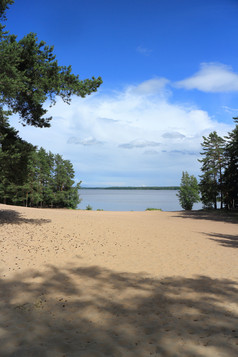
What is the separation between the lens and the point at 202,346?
12.2ft

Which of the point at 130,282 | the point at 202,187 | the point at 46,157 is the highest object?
the point at 46,157

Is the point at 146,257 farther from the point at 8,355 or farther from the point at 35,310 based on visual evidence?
the point at 8,355

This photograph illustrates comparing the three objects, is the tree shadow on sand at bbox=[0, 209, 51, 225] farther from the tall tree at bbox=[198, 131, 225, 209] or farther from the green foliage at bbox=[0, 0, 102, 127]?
the tall tree at bbox=[198, 131, 225, 209]

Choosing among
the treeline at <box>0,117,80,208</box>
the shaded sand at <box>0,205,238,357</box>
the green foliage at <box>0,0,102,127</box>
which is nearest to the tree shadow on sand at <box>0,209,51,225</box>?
the shaded sand at <box>0,205,238,357</box>

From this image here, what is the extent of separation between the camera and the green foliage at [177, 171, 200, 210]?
5097 cm

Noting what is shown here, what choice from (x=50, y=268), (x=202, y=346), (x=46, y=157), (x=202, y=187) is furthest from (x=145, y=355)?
(x=46, y=157)

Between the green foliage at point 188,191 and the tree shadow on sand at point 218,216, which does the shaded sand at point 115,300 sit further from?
the green foliage at point 188,191

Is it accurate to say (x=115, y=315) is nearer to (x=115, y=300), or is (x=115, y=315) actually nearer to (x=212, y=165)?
(x=115, y=300)

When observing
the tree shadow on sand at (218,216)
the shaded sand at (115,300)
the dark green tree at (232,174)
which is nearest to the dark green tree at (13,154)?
the shaded sand at (115,300)

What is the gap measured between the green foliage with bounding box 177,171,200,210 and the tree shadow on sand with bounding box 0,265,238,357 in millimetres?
45730

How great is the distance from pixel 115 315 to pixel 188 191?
48909mm

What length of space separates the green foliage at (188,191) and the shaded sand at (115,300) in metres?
41.1

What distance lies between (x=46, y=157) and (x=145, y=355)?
44043mm

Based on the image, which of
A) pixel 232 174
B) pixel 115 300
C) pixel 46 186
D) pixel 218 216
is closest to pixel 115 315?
pixel 115 300
